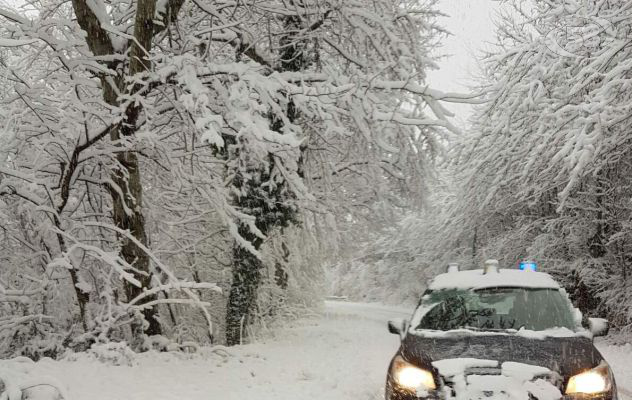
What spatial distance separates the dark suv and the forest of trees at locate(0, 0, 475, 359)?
2232mm

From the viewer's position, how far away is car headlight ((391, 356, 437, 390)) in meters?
4.60

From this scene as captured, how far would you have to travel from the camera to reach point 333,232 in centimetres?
1335

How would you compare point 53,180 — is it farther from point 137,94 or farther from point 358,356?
point 358,356

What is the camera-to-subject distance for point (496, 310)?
5.71 m

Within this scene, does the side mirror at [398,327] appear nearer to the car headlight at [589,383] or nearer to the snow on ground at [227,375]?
the snow on ground at [227,375]

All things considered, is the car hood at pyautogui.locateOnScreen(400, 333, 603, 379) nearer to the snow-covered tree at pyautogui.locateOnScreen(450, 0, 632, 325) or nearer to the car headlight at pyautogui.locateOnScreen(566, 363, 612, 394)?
the car headlight at pyautogui.locateOnScreen(566, 363, 612, 394)

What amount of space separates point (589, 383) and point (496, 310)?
4.49 ft

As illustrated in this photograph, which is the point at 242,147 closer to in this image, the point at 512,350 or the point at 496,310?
the point at 496,310

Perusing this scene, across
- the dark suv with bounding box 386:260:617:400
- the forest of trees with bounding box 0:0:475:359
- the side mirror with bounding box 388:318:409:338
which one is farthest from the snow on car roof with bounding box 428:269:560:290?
the forest of trees with bounding box 0:0:475:359

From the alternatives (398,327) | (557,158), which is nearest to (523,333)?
(398,327)

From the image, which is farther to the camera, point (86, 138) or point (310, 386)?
point (310, 386)

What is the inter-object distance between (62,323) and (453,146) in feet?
43.4

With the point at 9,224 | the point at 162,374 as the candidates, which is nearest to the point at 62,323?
the point at 9,224

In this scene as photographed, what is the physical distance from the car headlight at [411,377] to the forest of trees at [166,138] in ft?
6.94
